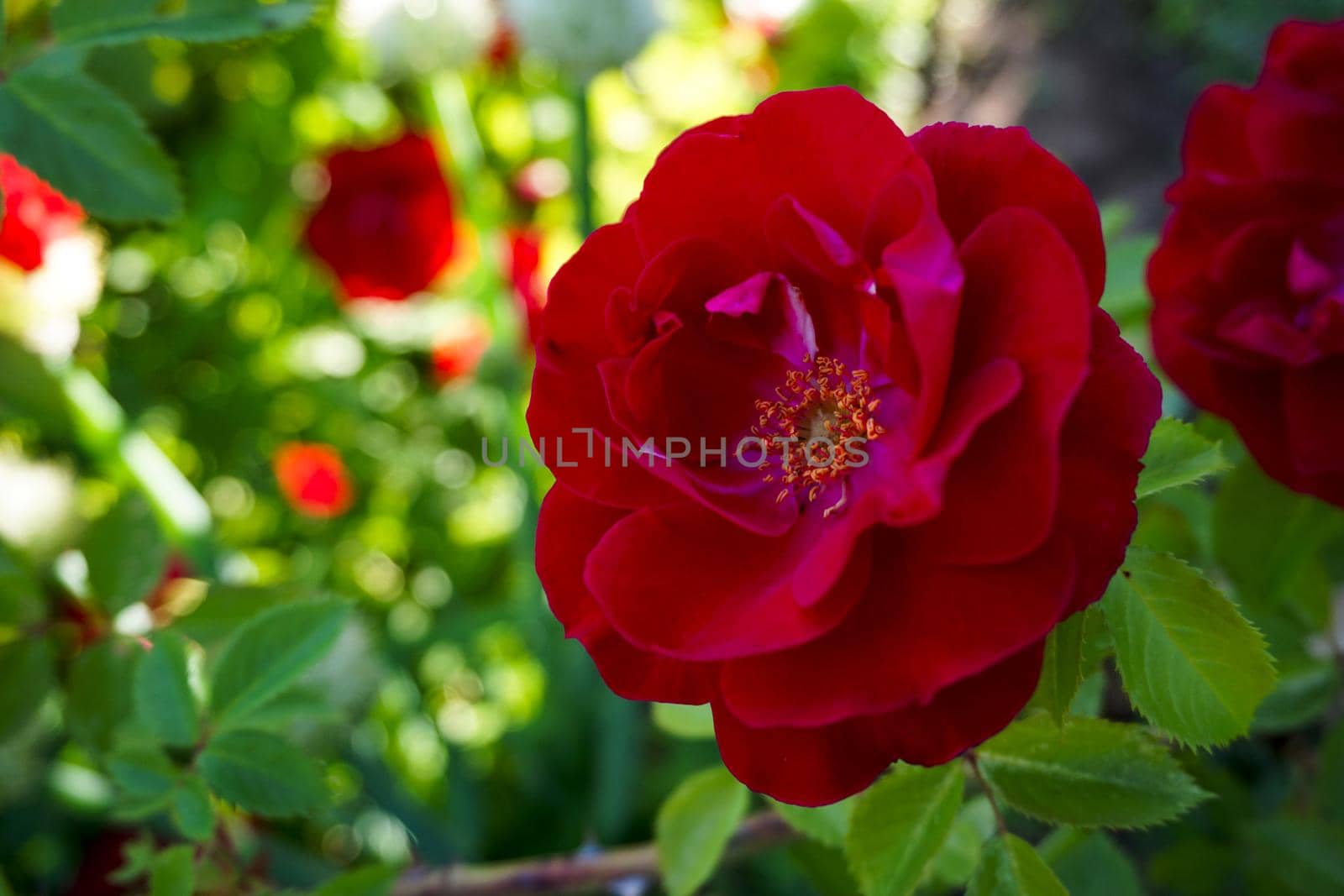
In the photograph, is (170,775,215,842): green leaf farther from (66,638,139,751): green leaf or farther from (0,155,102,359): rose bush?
(0,155,102,359): rose bush

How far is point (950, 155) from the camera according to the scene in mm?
305

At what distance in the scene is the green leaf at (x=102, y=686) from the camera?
508 millimetres

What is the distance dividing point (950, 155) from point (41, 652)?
48 centimetres

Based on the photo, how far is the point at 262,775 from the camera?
41 centimetres

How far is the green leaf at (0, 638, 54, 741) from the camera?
0.50m

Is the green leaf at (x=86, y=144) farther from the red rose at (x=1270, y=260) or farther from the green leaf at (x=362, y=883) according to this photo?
the red rose at (x=1270, y=260)

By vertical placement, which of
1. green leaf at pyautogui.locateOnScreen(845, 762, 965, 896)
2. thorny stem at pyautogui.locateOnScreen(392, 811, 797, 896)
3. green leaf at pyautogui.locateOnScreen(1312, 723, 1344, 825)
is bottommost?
thorny stem at pyautogui.locateOnScreen(392, 811, 797, 896)

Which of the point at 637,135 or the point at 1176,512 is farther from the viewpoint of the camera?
the point at 637,135

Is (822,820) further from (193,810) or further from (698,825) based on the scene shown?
(193,810)

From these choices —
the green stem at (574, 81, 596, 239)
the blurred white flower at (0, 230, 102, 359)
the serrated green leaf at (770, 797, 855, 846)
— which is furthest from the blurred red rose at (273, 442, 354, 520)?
the serrated green leaf at (770, 797, 855, 846)

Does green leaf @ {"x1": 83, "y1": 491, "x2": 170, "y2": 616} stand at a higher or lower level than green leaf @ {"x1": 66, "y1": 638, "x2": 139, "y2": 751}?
higher

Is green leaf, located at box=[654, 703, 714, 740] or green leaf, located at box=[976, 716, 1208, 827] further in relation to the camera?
green leaf, located at box=[654, 703, 714, 740]

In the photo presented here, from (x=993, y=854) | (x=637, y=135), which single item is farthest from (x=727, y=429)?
(x=637, y=135)

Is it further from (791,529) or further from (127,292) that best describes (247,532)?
(791,529)
